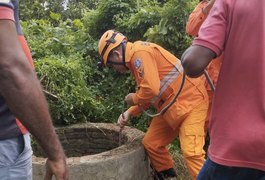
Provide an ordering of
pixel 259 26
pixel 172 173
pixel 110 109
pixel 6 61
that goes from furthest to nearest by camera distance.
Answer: pixel 110 109 < pixel 172 173 < pixel 259 26 < pixel 6 61

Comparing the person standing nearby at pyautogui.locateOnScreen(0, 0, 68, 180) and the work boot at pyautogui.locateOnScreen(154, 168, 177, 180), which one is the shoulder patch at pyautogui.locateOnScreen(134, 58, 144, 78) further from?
the person standing nearby at pyautogui.locateOnScreen(0, 0, 68, 180)

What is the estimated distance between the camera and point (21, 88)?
1737 mm

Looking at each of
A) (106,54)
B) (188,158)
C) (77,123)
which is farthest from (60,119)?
(188,158)

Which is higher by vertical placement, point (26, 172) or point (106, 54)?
point (26, 172)

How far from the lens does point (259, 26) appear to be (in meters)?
1.91

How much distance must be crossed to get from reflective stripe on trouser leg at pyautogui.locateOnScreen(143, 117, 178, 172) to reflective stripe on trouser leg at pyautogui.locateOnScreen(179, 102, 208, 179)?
0.38 meters

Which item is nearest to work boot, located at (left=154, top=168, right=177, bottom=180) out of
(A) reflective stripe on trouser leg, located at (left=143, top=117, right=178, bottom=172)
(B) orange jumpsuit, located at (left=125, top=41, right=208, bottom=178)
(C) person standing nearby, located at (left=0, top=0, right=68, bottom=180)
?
(A) reflective stripe on trouser leg, located at (left=143, top=117, right=178, bottom=172)

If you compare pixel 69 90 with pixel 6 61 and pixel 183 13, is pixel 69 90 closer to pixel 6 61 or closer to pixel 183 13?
pixel 183 13

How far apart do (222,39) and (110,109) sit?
12.6ft

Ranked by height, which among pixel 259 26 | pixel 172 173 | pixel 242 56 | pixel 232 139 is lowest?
pixel 172 173

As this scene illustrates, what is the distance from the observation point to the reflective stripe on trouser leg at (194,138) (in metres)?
4.00

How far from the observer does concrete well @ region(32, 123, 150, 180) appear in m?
3.98

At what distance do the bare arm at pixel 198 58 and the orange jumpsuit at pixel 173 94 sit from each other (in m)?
2.07

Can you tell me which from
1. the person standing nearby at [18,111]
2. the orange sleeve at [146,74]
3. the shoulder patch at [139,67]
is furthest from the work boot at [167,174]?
the person standing nearby at [18,111]
